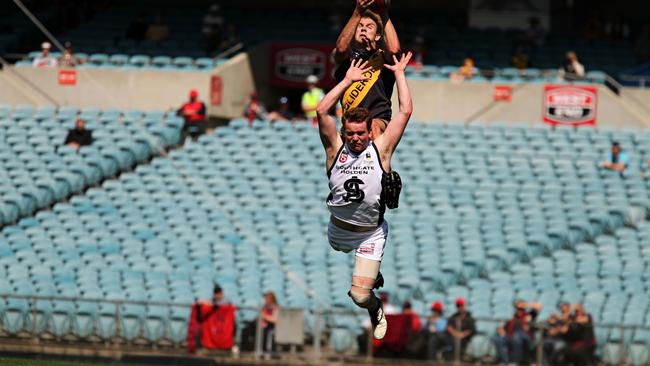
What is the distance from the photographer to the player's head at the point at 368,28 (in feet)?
42.1

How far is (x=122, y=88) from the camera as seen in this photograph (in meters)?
32.2

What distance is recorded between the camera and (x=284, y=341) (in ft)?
72.4

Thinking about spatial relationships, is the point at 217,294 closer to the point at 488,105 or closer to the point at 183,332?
the point at 183,332

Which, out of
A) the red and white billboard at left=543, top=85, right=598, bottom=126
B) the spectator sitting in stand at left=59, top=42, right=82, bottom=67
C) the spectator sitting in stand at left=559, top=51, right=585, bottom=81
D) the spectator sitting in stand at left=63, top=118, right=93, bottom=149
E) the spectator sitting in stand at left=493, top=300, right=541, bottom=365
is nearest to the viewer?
the spectator sitting in stand at left=493, top=300, right=541, bottom=365

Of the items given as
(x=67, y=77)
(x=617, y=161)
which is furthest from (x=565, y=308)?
(x=67, y=77)

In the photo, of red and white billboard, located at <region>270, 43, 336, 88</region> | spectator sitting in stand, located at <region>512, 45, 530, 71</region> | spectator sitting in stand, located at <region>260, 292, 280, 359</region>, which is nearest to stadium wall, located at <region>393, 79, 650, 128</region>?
spectator sitting in stand, located at <region>512, 45, 530, 71</region>

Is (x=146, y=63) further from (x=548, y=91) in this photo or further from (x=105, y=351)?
(x=105, y=351)

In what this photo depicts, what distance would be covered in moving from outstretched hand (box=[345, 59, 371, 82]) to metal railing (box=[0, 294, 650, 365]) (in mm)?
9721

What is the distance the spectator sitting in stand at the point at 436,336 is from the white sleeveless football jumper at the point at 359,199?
8.89 meters

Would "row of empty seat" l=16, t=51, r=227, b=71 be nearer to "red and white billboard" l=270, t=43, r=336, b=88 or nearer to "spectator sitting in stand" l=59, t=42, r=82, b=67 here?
"spectator sitting in stand" l=59, t=42, r=82, b=67

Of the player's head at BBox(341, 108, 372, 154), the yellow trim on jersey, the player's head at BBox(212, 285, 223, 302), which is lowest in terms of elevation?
the player's head at BBox(212, 285, 223, 302)

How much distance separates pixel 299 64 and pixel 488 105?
5081 millimetres

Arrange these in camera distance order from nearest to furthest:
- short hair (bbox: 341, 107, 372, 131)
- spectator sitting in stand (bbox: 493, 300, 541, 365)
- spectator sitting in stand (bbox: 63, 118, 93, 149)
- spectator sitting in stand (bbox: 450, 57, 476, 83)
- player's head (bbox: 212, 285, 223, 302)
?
short hair (bbox: 341, 107, 372, 131)
spectator sitting in stand (bbox: 493, 300, 541, 365)
player's head (bbox: 212, 285, 223, 302)
spectator sitting in stand (bbox: 63, 118, 93, 149)
spectator sitting in stand (bbox: 450, 57, 476, 83)

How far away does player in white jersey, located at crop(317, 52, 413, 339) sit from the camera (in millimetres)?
12578
